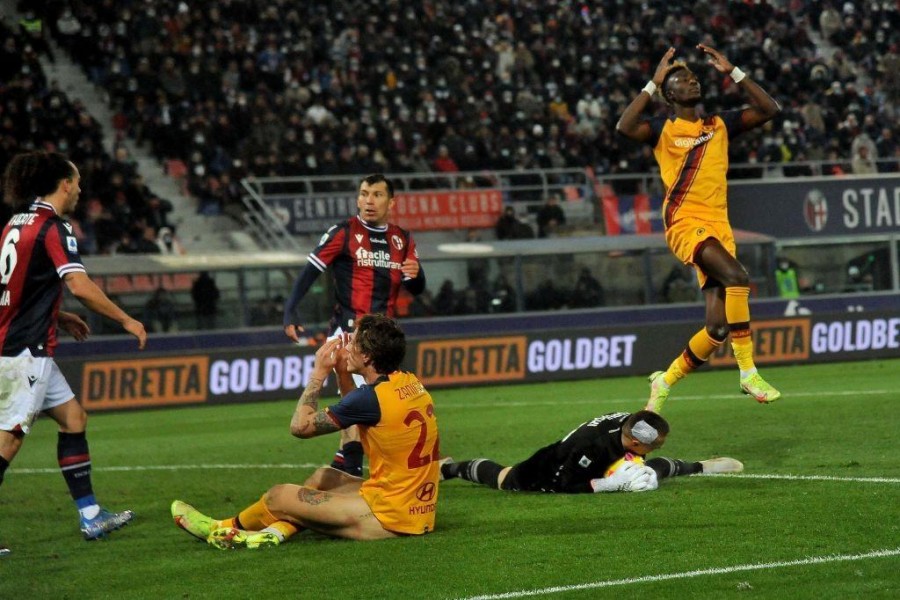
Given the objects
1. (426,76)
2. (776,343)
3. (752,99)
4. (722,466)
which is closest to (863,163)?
(426,76)

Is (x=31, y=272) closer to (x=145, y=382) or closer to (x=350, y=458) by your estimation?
(x=350, y=458)

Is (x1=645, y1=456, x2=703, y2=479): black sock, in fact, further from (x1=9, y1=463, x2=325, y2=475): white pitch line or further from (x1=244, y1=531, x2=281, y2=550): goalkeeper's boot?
(x1=9, y1=463, x2=325, y2=475): white pitch line

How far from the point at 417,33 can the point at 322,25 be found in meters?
2.47

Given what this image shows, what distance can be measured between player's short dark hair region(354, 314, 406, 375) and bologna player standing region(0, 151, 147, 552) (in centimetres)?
146

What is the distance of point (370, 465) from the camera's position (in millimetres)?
7922

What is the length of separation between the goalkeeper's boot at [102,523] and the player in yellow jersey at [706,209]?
421 centimetres

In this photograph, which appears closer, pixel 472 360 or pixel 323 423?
pixel 323 423

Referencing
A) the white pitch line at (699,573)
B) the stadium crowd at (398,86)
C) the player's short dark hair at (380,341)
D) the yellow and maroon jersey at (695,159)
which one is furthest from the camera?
the stadium crowd at (398,86)

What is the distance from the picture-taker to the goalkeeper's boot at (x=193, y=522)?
8328 millimetres

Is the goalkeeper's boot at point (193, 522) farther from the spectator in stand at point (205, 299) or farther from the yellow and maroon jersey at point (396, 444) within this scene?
the spectator in stand at point (205, 299)

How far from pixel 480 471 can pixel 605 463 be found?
1.12 m

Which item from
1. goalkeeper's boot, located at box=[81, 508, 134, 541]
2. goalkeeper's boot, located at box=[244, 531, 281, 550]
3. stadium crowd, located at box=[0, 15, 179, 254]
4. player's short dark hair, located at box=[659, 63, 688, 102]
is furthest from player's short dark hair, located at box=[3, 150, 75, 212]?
stadium crowd, located at box=[0, 15, 179, 254]

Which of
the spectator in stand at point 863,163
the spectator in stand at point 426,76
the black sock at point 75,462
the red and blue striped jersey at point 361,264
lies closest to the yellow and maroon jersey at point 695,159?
the red and blue striped jersey at point 361,264

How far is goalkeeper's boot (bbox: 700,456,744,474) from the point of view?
A: 995 cm
